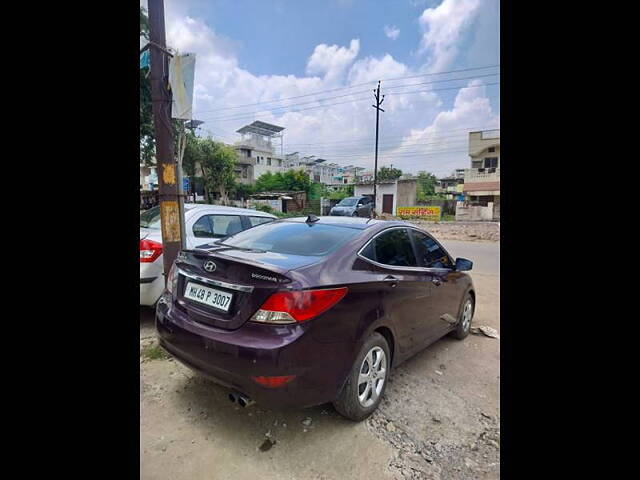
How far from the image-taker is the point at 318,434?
215 cm

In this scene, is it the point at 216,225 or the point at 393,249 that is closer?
the point at 393,249

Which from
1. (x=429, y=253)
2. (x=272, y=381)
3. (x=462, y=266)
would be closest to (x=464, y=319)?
(x=462, y=266)

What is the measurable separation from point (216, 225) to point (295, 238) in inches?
92.9

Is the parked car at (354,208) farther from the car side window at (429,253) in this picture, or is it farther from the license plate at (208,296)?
the license plate at (208,296)

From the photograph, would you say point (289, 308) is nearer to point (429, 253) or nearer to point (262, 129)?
point (429, 253)

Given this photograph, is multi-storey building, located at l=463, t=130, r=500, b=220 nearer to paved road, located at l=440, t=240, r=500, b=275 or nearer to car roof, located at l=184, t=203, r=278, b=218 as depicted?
paved road, located at l=440, t=240, r=500, b=275

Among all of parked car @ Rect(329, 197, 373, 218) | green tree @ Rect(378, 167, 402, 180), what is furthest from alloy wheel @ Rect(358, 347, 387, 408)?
green tree @ Rect(378, 167, 402, 180)

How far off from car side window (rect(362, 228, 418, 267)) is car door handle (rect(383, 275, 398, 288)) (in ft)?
0.46

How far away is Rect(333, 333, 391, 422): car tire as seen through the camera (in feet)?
7.07

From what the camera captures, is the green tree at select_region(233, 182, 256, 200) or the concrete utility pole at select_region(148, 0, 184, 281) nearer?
the concrete utility pole at select_region(148, 0, 184, 281)
